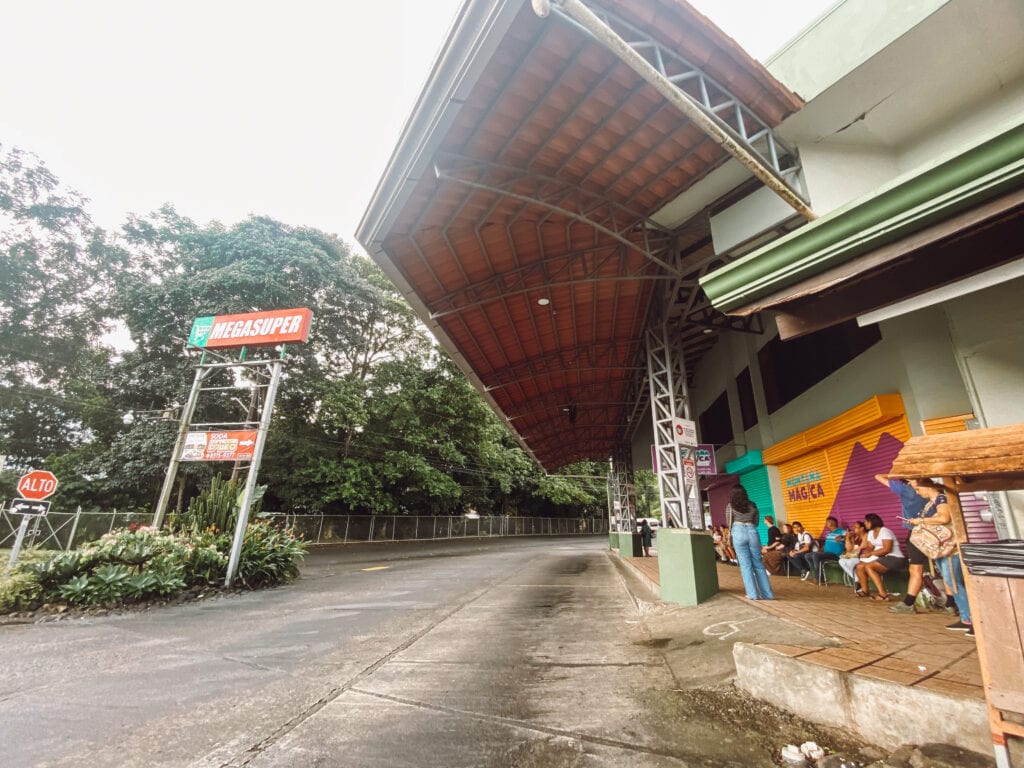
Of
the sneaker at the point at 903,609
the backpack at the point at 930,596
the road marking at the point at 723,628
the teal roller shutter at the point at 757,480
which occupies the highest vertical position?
the teal roller shutter at the point at 757,480

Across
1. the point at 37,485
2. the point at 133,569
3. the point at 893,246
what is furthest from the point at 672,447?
the point at 37,485

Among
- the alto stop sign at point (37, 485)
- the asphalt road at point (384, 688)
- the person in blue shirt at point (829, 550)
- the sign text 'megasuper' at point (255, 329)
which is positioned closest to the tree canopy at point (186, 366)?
Answer: the sign text 'megasuper' at point (255, 329)

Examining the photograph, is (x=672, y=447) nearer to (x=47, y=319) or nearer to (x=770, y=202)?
(x=770, y=202)

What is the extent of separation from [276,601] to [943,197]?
Answer: 9.63m

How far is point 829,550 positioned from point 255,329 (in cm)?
1430

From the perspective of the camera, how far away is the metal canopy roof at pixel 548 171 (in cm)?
442

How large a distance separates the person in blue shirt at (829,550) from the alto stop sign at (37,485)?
45.1 ft

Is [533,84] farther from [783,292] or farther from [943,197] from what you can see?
[943,197]

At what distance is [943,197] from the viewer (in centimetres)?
283

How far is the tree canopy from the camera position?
65.4 ft

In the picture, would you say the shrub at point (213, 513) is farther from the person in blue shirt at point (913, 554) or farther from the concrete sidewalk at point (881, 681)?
the person in blue shirt at point (913, 554)

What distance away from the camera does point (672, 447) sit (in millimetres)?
9891

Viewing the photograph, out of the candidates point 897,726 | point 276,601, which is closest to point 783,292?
point 897,726

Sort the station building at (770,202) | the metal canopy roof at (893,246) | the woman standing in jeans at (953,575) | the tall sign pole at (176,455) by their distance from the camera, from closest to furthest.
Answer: the metal canopy roof at (893,246), the station building at (770,202), the woman standing in jeans at (953,575), the tall sign pole at (176,455)
